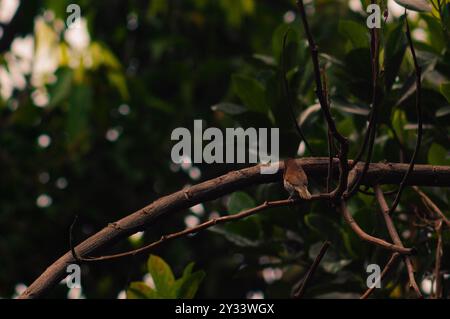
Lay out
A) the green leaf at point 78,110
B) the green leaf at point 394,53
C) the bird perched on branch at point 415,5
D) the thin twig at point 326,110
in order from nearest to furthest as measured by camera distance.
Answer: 1. the thin twig at point 326,110
2. the bird perched on branch at point 415,5
3. the green leaf at point 394,53
4. the green leaf at point 78,110

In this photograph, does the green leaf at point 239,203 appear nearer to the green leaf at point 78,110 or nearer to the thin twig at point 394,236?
the thin twig at point 394,236

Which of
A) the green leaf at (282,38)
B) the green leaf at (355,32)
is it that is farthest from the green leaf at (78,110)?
the green leaf at (355,32)

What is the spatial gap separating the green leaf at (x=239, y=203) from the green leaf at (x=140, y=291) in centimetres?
28

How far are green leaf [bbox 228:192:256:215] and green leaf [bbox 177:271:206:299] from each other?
0.26m

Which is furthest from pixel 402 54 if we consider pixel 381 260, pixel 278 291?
pixel 278 291

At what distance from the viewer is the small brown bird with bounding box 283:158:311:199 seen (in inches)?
46.6

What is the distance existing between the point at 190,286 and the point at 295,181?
0.54 metres

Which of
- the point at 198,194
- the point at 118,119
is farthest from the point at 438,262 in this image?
the point at 118,119

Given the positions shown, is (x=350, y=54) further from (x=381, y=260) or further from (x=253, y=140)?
(x=381, y=260)

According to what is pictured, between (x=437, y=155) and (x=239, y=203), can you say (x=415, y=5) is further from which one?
→ (x=239, y=203)

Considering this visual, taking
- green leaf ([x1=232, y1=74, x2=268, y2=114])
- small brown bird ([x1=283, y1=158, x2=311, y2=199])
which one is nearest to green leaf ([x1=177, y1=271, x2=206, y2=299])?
green leaf ([x1=232, y1=74, x2=268, y2=114])

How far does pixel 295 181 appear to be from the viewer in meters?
1.20

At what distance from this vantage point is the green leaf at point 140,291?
1679 millimetres
